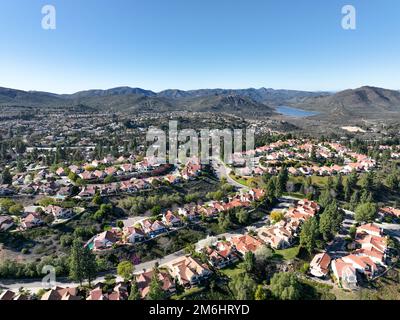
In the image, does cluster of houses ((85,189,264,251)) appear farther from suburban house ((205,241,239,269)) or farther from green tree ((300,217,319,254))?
green tree ((300,217,319,254))

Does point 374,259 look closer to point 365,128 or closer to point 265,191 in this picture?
point 265,191

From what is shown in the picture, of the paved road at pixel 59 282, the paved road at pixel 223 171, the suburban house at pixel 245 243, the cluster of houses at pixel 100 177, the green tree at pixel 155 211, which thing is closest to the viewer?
the paved road at pixel 59 282

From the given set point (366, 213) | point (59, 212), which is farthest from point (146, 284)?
point (366, 213)

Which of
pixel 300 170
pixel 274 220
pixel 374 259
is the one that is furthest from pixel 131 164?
pixel 374 259

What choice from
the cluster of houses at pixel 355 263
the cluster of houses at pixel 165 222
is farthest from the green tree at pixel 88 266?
the cluster of houses at pixel 355 263

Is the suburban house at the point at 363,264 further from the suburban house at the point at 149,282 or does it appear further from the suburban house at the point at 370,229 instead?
the suburban house at the point at 149,282

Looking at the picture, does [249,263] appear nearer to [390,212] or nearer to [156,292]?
[156,292]
